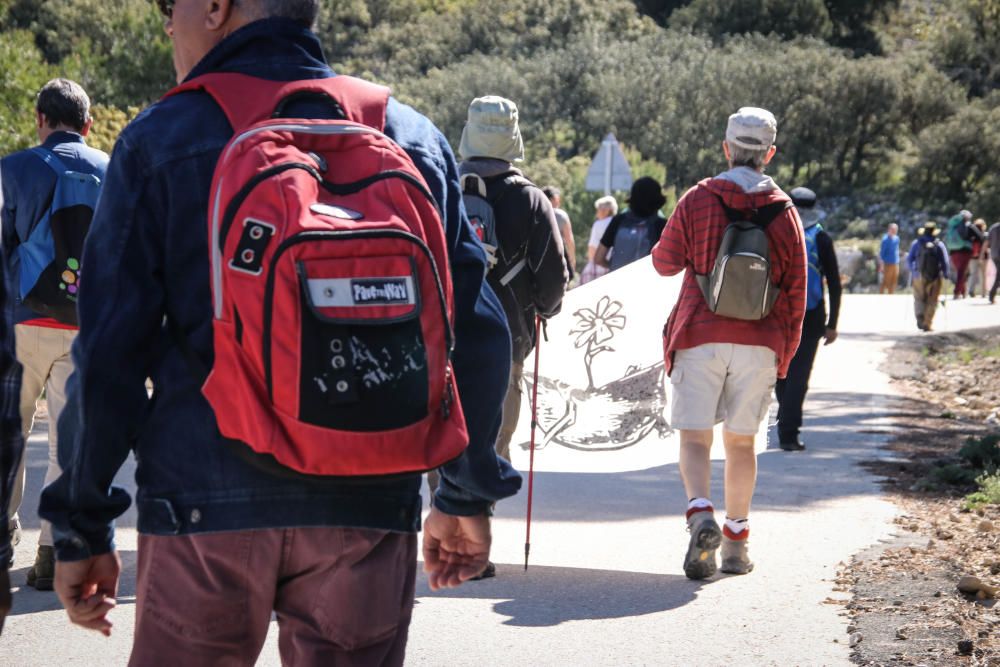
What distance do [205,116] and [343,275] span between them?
426 mm

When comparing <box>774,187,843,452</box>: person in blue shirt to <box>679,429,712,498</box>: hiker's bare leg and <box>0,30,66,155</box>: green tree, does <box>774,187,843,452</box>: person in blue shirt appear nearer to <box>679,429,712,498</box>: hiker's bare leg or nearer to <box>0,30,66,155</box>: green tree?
<box>679,429,712,498</box>: hiker's bare leg

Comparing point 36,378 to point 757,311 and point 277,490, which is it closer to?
point 757,311

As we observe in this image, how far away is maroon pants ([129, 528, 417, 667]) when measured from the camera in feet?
8.02

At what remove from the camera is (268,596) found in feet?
8.17

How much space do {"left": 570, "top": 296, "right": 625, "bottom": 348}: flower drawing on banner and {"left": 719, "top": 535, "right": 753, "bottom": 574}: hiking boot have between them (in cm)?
137

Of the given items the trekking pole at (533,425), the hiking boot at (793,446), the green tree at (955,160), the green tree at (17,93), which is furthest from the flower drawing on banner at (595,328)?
the green tree at (955,160)

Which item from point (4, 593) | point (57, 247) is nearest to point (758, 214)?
point (57, 247)

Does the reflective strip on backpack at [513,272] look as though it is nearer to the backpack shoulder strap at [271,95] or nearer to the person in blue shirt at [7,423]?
the backpack shoulder strap at [271,95]

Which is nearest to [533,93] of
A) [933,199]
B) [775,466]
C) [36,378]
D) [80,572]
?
[933,199]

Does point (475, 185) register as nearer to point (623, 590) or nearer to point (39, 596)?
point (623, 590)

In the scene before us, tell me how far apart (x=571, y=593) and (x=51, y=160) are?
8.99ft

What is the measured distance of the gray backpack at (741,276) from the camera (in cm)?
618

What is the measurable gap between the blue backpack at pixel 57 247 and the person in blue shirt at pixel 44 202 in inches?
0.9

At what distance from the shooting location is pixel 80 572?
101 inches
